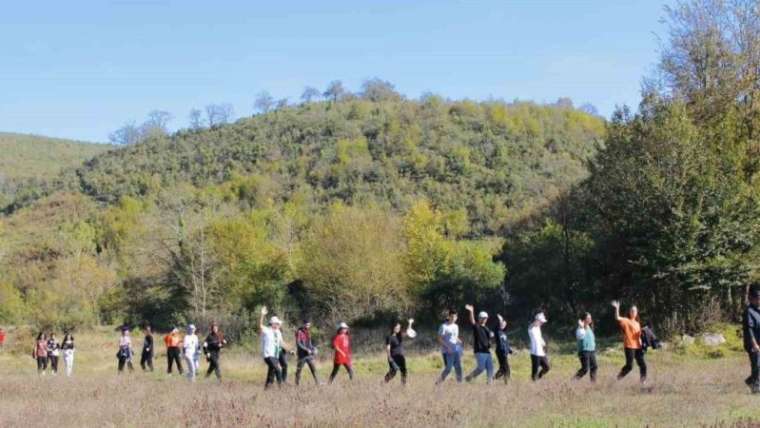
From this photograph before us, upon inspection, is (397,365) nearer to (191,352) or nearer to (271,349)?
(271,349)

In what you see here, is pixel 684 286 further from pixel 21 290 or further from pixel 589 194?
pixel 21 290

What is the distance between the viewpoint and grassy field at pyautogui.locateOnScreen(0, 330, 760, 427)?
39.3 feet

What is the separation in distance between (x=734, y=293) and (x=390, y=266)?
2270 centimetres

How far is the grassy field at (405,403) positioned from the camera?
1197 centimetres

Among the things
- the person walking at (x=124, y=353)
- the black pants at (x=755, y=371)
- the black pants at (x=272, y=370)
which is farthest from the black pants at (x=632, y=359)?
the person walking at (x=124, y=353)

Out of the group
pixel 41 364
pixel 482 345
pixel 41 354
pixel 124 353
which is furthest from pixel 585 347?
pixel 41 364

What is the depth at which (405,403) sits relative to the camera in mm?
13867

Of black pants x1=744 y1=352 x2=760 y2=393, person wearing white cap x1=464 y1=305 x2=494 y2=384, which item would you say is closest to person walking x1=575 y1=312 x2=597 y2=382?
person wearing white cap x1=464 y1=305 x2=494 y2=384

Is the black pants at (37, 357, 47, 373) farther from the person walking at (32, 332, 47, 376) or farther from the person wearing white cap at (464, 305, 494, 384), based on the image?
the person wearing white cap at (464, 305, 494, 384)

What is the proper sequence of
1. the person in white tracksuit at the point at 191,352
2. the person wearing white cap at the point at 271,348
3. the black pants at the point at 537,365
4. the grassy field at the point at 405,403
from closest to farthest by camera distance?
the grassy field at the point at 405,403 → the black pants at the point at 537,365 → the person wearing white cap at the point at 271,348 → the person in white tracksuit at the point at 191,352

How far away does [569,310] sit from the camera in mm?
40406

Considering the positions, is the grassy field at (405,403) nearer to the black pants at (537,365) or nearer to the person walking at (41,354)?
the black pants at (537,365)

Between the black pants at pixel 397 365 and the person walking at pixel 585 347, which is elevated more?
the person walking at pixel 585 347

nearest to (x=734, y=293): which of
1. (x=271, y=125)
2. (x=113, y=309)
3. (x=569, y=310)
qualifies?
(x=569, y=310)
